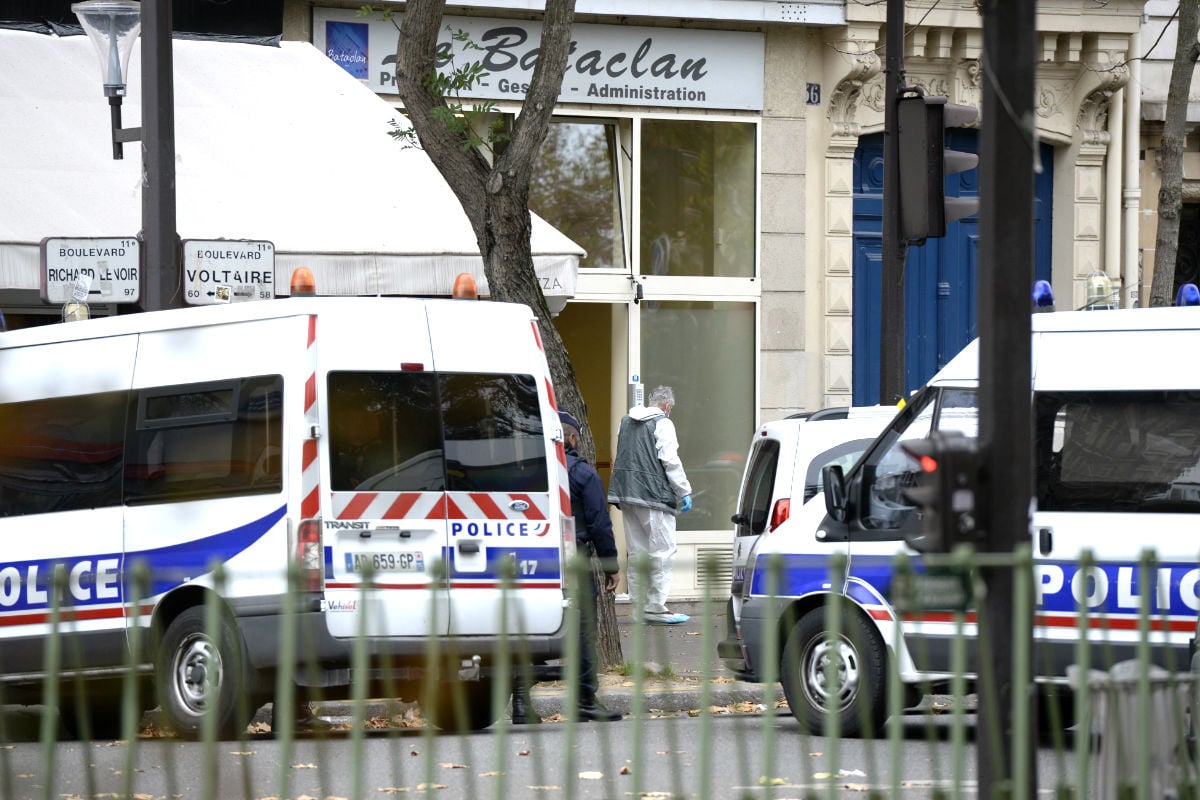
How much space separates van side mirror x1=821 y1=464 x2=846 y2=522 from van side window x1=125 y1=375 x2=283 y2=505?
2.66 metres

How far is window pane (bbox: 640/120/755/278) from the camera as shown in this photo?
56.0ft

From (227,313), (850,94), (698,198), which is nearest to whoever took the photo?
(227,313)

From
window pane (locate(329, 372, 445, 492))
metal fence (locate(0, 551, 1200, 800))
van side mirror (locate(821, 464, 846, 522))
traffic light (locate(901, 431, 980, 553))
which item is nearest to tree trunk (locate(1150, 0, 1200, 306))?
van side mirror (locate(821, 464, 846, 522))

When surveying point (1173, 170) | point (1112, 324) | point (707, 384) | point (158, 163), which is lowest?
point (707, 384)

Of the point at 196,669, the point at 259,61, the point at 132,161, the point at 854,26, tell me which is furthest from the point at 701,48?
the point at 196,669

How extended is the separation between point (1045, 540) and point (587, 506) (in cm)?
304

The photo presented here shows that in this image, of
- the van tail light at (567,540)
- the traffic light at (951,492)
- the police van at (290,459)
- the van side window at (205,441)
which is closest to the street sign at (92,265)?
the police van at (290,459)

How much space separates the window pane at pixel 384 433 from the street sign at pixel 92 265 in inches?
97.0

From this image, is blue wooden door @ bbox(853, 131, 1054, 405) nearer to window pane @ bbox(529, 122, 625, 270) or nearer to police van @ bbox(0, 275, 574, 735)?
window pane @ bbox(529, 122, 625, 270)

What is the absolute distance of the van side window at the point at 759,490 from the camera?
38.5 feet

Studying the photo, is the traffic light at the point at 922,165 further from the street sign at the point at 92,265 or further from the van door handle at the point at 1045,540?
the street sign at the point at 92,265

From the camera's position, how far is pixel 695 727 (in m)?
4.67

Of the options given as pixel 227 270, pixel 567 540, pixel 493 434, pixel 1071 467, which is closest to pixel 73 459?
pixel 227 270

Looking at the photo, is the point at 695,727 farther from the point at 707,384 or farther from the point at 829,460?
the point at 707,384
